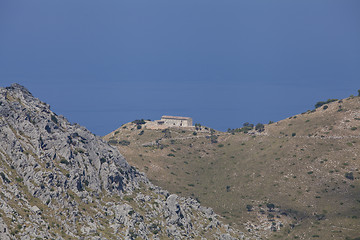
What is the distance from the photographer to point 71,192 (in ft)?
402

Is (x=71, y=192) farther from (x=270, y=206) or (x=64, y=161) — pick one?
(x=270, y=206)

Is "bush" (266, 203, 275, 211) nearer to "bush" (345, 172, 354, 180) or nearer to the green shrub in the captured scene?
"bush" (345, 172, 354, 180)

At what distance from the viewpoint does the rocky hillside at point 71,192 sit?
110 metres

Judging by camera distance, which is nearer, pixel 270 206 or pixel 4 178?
pixel 4 178

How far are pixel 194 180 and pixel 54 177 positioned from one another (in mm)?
80677

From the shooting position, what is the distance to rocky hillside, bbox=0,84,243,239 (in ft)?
360

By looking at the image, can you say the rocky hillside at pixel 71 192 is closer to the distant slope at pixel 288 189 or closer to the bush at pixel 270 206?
the distant slope at pixel 288 189

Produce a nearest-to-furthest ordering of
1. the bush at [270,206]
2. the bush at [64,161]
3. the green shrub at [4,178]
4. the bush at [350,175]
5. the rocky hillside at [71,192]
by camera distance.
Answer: the rocky hillside at [71,192] → the green shrub at [4,178] → the bush at [64,161] → the bush at [270,206] → the bush at [350,175]

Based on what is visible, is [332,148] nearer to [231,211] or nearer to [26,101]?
[231,211]

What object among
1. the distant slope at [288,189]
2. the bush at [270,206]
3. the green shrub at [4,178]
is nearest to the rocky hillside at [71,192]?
the green shrub at [4,178]

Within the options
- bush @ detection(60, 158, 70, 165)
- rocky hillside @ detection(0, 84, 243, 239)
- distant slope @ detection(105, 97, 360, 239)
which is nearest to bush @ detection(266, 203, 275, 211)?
distant slope @ detection(105, 97, 360, 239)

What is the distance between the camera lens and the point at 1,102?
13025 centimetres

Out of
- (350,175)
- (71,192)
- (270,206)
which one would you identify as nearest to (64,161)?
(71,192)

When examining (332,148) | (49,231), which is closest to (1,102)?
(49,231)
